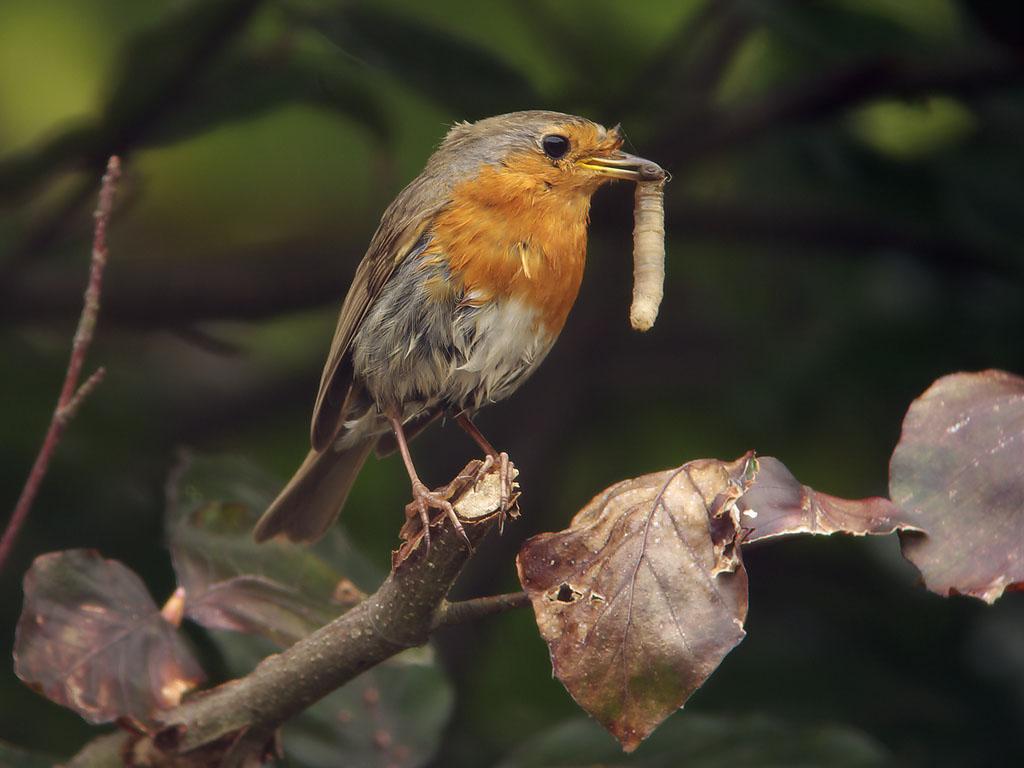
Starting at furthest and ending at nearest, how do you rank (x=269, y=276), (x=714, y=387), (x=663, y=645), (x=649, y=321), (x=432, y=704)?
1. (x=714, y=387)
2. (x=269, y=276)
3. (x=432, y=704)
4. (x=649, y=321)
5. (x=663, y=645)

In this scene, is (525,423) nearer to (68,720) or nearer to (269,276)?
(269,276)

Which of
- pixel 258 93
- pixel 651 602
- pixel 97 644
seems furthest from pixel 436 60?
pixel 651 602

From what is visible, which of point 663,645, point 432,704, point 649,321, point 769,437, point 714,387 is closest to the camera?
point 663,645

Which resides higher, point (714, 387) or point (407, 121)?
point (407, 121)

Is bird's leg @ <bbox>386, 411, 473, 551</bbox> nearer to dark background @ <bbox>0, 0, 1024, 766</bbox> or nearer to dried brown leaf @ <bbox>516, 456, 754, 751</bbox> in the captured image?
dried brown leaf @ <bbox>516, 456, 754, 751</bbox>

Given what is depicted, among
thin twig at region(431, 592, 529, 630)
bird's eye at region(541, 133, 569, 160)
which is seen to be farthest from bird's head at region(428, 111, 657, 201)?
thin twig at region(431, 592, 529, 630)

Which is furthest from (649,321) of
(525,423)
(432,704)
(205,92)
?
(525,423)
